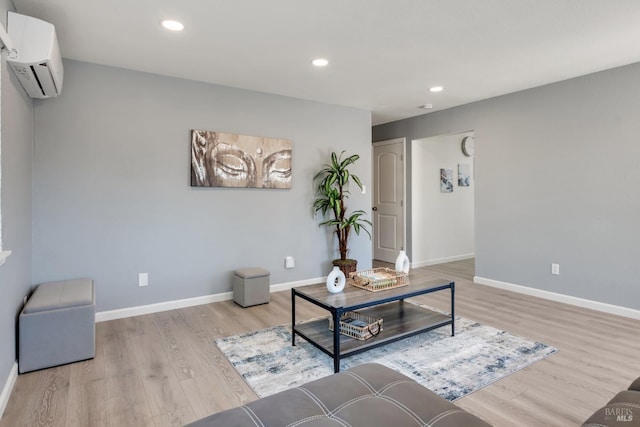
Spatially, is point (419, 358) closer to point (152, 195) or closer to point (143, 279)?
point (143, 279)

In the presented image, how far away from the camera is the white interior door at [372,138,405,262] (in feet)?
20.1

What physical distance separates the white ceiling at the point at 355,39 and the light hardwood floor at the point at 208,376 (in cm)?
240

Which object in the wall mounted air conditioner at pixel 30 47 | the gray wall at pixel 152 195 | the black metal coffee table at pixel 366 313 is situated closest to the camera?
the wall mounted air conditioner at pixel 30 47

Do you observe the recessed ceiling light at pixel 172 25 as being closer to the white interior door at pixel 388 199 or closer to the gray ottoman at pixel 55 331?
the gray ottoman at pixel 55 331

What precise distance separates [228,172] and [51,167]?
61.9 inches

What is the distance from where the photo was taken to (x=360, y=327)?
253 centimetres

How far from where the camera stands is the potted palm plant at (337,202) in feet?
15.0

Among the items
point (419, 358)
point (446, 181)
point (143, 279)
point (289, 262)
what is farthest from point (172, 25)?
point (446, 181)

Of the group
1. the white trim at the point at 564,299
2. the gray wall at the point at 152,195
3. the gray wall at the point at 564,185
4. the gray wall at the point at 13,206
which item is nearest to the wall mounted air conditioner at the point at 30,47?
the gray wall at the point at 13,206

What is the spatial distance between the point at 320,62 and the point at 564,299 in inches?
142

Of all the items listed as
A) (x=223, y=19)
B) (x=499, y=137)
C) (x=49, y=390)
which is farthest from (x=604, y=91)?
(x=49, y=390)

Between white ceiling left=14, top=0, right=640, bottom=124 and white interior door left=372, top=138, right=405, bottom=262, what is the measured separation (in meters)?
2.13

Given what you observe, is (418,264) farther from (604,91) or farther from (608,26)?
(608,26)

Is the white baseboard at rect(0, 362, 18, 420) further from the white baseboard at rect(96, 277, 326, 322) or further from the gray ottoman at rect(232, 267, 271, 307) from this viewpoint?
the gray ottoman at rect(232, 267, 271, 307)
